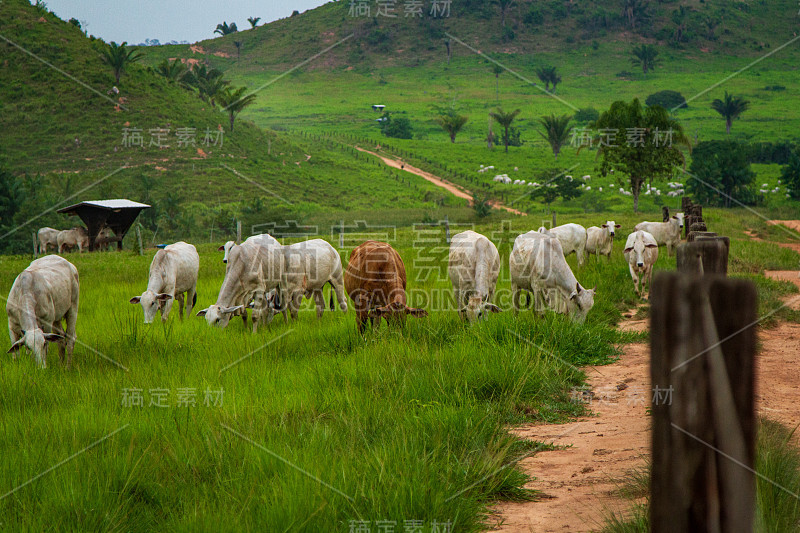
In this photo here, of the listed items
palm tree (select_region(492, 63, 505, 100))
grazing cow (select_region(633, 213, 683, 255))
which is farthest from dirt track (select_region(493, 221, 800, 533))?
palm tree (select_region(492, 63, 505, 100))

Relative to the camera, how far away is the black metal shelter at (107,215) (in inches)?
1113

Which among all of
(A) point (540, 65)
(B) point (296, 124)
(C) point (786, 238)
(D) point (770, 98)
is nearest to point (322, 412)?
(C) point (786, 238)

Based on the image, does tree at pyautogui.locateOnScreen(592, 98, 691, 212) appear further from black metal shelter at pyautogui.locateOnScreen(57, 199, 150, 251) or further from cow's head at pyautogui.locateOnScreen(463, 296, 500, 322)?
cow's head at pyautogui.locateOnScreen(463, 296, 500, 322)

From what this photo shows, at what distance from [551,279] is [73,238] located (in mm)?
27639

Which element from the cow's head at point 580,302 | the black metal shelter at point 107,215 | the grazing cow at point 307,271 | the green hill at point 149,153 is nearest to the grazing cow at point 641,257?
the cow's head at point 580,302

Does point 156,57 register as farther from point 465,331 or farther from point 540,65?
point 465,331

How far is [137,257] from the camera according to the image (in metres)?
23.6

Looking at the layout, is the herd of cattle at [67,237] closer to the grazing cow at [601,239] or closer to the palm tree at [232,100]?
the grazing cow at [601,239]

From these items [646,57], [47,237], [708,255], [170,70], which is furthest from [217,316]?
Result: [646,57]

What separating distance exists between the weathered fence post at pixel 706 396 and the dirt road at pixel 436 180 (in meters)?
52.7

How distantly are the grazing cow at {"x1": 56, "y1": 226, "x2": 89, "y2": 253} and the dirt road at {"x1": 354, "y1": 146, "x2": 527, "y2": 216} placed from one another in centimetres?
3407

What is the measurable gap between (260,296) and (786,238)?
24.6 m

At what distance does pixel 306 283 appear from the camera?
12438mm

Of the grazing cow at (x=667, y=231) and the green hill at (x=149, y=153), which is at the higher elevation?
the green hill at (x=149, y=153)
